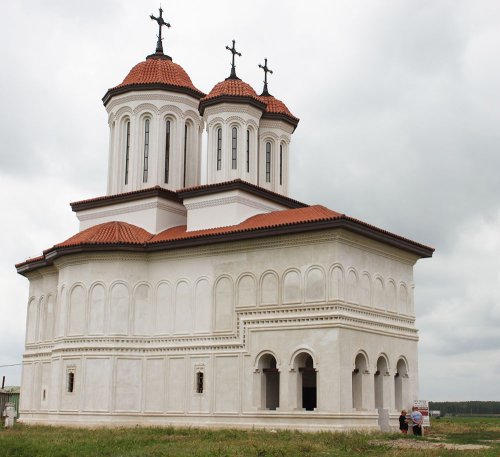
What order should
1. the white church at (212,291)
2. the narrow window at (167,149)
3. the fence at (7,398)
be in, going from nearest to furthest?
the white church at (212,291) < the narrow window at (167,149) < the fence at (7,398)

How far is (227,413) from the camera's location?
27250 millimetres

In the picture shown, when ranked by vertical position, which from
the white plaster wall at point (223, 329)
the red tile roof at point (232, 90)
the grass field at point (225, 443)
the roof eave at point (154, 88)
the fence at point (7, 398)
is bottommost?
the grass field at point (225, 443)

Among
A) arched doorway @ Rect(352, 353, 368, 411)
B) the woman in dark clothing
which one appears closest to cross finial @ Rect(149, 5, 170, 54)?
arched doorway @ Rect(352, 353, 368, 411)

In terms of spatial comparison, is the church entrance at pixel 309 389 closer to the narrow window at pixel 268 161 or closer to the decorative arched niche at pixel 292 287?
the decorative arched niche at pixel 292 287

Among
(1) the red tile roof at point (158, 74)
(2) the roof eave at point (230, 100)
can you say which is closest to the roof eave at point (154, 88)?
(1) the red tile roof at point (158, 74)

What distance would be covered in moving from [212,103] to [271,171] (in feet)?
13.3

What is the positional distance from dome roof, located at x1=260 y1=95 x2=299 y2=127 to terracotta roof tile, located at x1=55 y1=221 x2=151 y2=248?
25.4 feet

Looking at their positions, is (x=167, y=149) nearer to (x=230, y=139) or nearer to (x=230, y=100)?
(x=230, y=139)

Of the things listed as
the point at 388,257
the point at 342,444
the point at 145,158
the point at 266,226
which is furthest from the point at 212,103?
the point at 342,444

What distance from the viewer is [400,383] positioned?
2942 centimetres

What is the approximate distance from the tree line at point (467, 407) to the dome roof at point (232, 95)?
87277 millimetres

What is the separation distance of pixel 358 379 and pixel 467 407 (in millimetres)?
97796

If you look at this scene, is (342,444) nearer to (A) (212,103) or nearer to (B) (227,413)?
(B) (227,413)

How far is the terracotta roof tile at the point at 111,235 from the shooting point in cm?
2973
